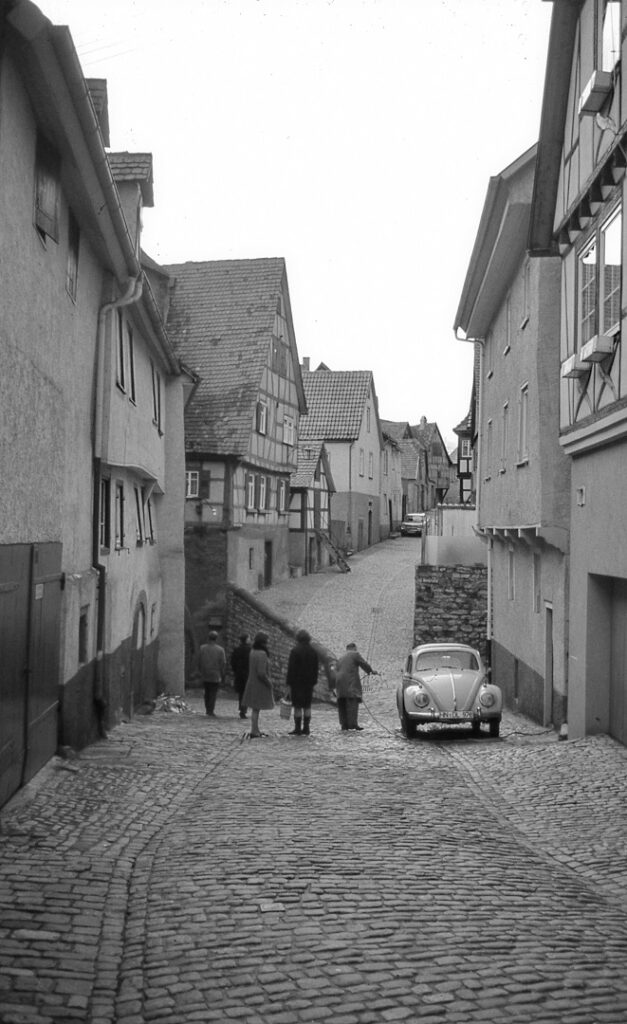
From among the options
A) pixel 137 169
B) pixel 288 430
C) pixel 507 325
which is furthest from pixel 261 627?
pixel 137 169

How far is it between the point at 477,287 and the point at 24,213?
1501cm

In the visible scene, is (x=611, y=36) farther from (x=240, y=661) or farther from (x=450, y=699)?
(x=240, y=661)

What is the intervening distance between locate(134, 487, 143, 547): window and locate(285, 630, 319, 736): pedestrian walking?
4562 mm

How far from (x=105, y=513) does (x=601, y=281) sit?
26.3 ft

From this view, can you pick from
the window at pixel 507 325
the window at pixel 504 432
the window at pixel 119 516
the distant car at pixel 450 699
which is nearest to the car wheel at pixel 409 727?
the distant car at pixel 450 699

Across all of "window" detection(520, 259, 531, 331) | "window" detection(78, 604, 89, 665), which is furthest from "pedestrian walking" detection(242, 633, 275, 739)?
"window" detection(520, 259, 531, 331)

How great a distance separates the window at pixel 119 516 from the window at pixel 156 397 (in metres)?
4.03

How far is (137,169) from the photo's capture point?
1914 centimetres

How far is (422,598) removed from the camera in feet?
111

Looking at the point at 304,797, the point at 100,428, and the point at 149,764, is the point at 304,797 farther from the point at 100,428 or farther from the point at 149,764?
the point at 100,428

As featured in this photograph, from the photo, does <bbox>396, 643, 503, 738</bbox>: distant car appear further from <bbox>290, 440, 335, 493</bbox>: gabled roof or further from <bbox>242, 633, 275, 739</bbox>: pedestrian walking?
<bbox>290, 440, 335, 493</bbox>: gabled roof

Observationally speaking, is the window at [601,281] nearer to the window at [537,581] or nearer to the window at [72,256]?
the window at [537,581]

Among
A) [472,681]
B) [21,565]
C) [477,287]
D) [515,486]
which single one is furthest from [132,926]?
[477,287]

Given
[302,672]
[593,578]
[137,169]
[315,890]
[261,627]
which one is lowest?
[261,627]
